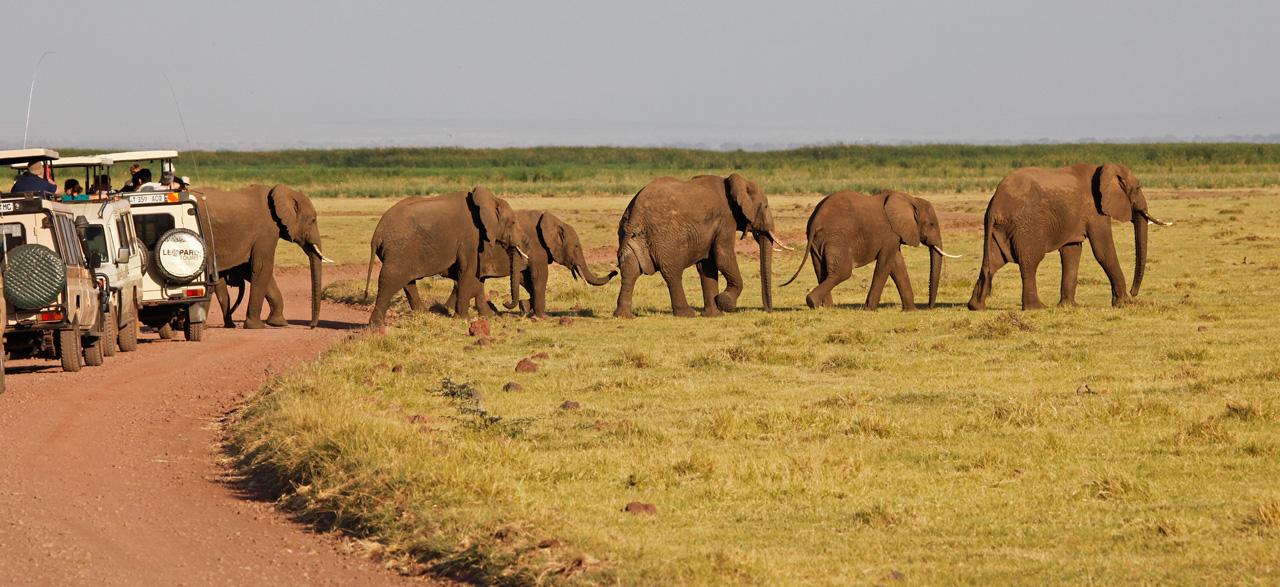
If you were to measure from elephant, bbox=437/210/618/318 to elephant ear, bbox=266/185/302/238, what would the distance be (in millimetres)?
2319

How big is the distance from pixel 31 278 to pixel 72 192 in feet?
17.6

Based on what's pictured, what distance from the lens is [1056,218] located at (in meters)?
23.8

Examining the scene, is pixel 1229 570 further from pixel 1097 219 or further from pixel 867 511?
pixel 1097 219

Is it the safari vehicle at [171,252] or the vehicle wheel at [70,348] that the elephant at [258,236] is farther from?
the vehicle wheel at [70,348]

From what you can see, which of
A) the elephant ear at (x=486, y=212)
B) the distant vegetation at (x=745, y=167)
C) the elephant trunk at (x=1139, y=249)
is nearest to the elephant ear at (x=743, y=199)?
the elephant ear at (x=486, y=212)

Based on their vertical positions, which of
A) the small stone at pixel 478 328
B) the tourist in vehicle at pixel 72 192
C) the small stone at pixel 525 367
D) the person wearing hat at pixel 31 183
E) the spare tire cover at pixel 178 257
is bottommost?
the small stone at pixel 478 328

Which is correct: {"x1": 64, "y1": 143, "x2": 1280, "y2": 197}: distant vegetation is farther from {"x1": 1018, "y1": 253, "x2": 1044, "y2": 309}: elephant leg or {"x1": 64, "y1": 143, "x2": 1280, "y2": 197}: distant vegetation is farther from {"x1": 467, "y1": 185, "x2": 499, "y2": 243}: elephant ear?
{"x1": 1018, "y1": 253, "x2": 1044, "y2": 309}: elephant leg

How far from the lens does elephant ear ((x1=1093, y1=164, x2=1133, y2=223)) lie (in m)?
23.9

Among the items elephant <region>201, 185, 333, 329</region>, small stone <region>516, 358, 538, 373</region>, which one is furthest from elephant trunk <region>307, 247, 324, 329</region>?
small stone <region>516, 358, 538, 373</region>

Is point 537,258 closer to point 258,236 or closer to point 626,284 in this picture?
point 626,284

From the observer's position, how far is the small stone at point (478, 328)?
68.9 feet

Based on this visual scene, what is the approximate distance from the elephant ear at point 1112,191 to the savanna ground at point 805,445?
1425mm

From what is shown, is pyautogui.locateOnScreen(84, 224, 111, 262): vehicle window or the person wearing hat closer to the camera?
the person wearing hat

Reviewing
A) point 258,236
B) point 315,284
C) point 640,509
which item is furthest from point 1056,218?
point 640,509
